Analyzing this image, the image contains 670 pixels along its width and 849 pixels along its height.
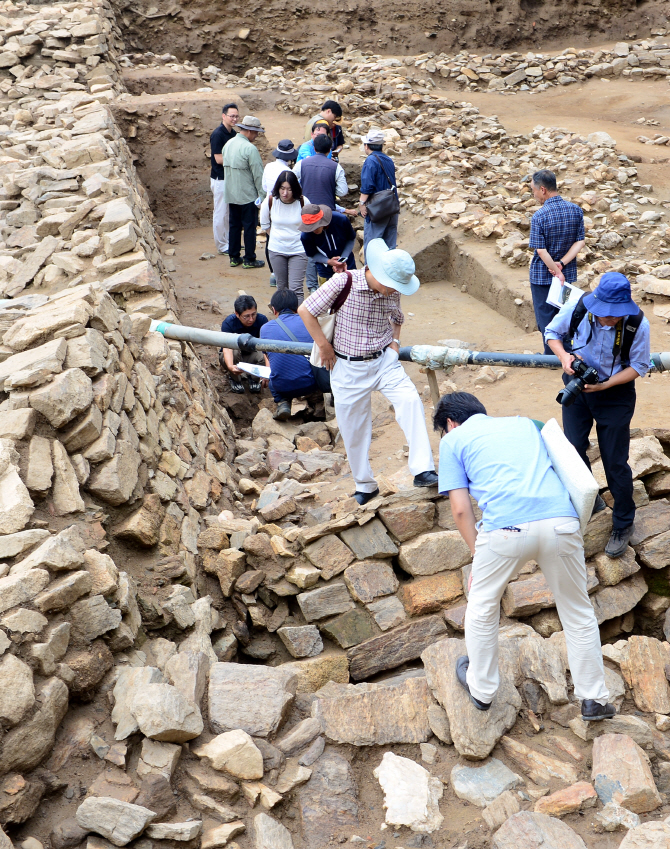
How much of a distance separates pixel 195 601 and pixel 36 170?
602 centimetres

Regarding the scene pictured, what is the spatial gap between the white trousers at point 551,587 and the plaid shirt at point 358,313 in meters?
1.57

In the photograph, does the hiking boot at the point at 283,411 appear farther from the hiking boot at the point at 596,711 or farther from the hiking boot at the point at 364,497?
the hiking boot at the point at 596,711

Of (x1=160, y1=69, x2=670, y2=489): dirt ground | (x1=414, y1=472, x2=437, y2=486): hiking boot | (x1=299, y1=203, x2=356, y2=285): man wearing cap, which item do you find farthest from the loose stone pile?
(x1=299, y1=203, x2=356, y2=285): man wearing cap

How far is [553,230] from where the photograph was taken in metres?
6.48

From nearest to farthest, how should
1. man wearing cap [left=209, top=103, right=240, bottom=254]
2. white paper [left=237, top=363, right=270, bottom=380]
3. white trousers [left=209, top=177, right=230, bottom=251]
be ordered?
white paper [left=237, top=363, right=270, bottom=380], man wearing cap [left=209, top=103, right=240, bottom=254], white trousers [left=209, top=177, right=230, bottom=251]

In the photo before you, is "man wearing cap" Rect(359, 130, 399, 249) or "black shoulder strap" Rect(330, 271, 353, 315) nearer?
"black shoulder strap" Rect(330, 271, 353, 315)

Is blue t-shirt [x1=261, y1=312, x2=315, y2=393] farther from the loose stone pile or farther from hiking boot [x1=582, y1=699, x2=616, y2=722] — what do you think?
hiking boot [x1=582, y1=699, x2=616, y2=722]

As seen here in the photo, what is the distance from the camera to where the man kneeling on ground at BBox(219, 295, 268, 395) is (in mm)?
7000

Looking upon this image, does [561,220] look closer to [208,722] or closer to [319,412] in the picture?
[319,412]

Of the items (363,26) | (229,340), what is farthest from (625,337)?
(363,26)

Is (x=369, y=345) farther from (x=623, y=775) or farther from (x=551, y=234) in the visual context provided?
(x=551, y=234)

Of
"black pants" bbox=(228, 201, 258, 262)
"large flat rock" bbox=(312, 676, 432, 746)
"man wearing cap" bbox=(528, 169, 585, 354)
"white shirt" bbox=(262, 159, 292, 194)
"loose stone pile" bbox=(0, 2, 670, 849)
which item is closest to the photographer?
"loose stone pile" bbox=(0, 2, 670, 849)

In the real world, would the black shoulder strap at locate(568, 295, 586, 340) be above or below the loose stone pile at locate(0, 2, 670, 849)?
above

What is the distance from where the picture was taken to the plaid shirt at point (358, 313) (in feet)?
14.2
